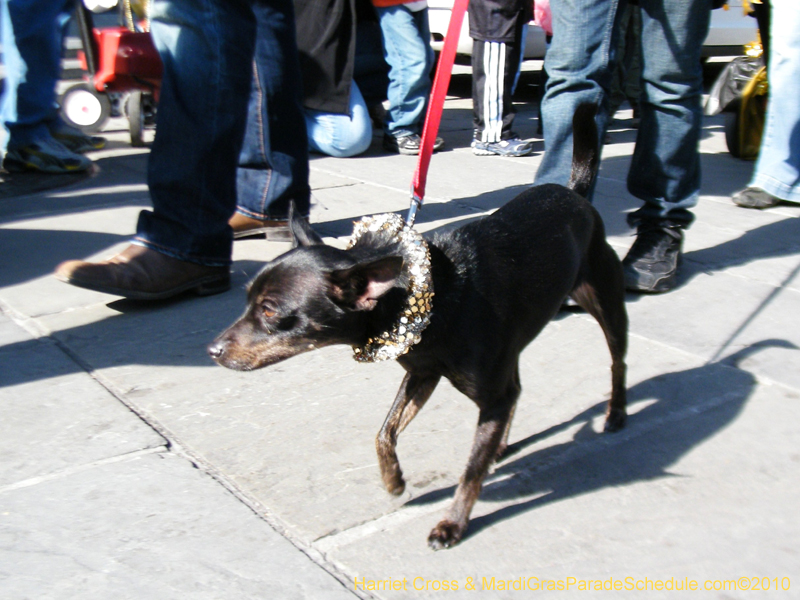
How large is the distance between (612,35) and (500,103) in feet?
10.2

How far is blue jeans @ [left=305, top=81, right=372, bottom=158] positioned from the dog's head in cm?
448

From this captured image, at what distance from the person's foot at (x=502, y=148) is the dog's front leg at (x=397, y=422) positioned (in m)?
4.81

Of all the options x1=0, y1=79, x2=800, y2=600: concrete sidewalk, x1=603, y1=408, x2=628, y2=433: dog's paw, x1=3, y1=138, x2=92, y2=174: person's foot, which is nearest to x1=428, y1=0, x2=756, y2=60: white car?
x1=3, y1=138, x2=92, y2=174: person's foot

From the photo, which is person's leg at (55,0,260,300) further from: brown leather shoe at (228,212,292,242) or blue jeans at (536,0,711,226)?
blue jeans at (536,0,711,226)

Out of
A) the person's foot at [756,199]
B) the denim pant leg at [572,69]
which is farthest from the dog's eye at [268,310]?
the person's foot at [756,199]

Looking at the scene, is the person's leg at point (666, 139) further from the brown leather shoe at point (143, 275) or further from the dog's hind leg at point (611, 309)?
the brown leather shoe at point (143, 275)

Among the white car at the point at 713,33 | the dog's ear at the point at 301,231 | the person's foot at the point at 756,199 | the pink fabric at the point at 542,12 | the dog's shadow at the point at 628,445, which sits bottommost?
the person's foot at the point at 756,199

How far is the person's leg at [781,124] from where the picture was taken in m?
5.22

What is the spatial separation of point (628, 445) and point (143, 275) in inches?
86.5

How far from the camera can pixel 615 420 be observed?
2777 millimetres

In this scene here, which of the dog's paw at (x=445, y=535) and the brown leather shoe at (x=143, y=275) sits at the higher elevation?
the brown leather shoe at (x=143, y=275)

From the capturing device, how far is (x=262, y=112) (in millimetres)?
4305

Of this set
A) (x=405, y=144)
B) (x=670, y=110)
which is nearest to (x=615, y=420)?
(x=670, y=110)

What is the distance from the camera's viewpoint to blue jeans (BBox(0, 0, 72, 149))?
5.48 metres
